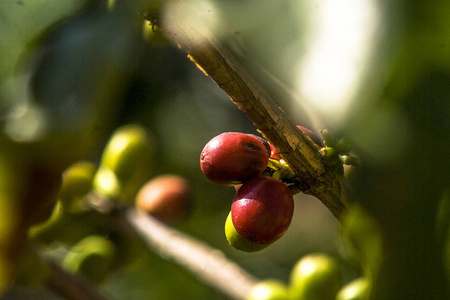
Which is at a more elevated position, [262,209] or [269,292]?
[269,292]

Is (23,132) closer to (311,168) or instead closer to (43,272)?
(43,272)

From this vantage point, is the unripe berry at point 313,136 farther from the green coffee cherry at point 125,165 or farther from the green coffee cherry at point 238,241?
the green coffee cherry at point 125,165

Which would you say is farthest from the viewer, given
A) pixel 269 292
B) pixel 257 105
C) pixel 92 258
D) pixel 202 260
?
pixel 92 258

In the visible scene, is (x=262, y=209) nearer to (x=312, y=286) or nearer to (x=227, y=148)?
(x=227, y=148)

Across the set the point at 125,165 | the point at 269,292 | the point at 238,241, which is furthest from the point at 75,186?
the point at 238,241

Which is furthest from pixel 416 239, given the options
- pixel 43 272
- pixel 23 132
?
pixel 43 272

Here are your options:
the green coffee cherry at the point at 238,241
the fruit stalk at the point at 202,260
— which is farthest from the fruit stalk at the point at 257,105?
the fruit stalk at the point at 202,260

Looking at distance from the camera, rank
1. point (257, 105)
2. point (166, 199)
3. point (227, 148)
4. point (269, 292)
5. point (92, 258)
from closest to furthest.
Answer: point (257, 105)
point (227, 148)
point (269, 292)
point (92, 258)
point (166, 199)

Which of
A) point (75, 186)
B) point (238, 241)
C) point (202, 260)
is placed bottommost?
point (238, 241)
